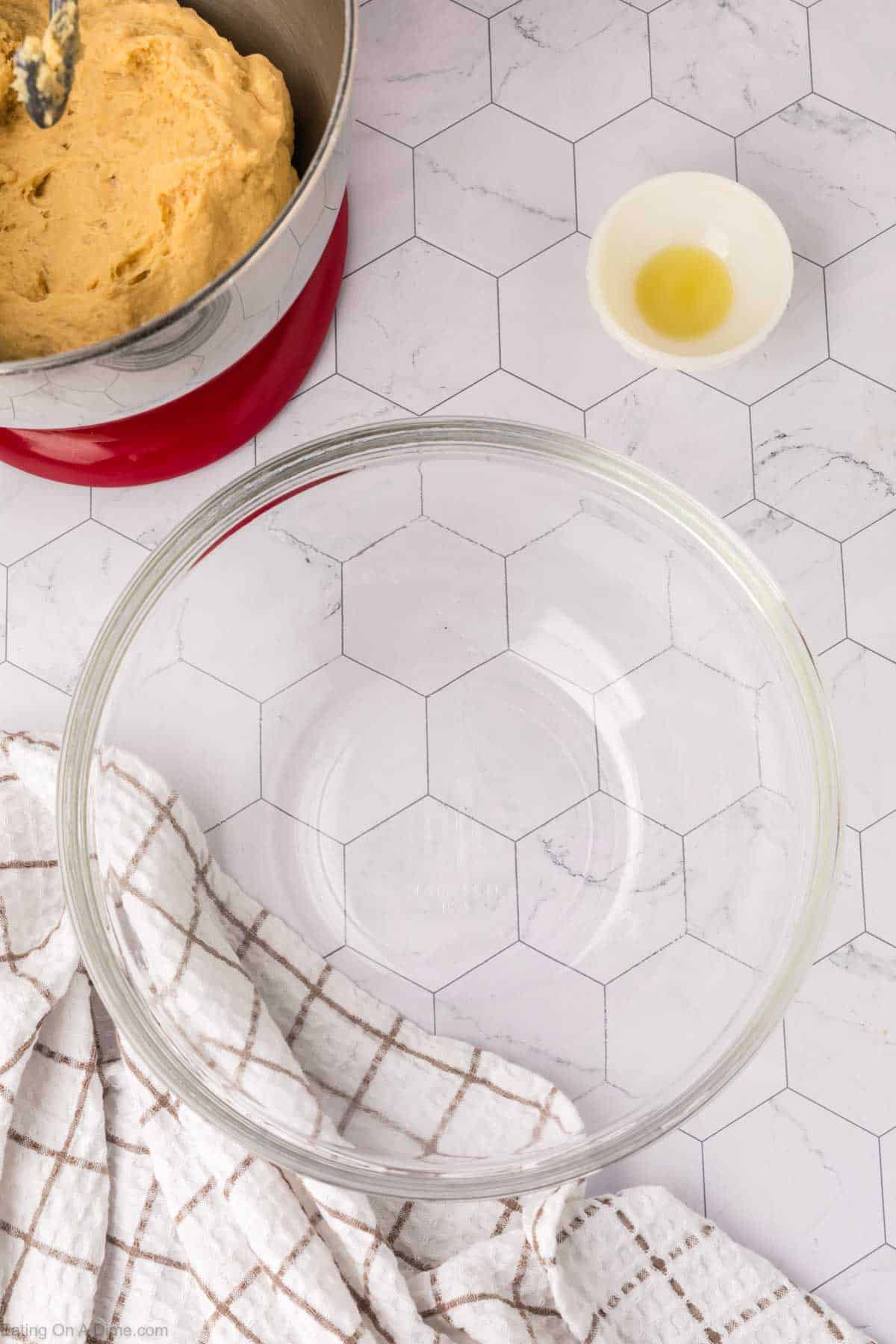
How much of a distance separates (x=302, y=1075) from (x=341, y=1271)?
0.43 feet

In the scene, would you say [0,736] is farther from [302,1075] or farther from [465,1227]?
[465,1227]

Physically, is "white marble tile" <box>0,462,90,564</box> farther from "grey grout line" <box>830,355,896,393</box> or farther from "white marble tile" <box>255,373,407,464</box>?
"grey grout line" <box>830,355,896,393</box>

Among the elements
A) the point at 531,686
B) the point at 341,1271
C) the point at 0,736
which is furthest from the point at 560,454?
the point at 341,1271

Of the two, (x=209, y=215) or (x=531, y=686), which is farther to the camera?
(x=531, y=686)

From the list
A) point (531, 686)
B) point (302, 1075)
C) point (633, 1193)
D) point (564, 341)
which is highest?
point (564, 341)

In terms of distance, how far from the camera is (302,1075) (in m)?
0.76

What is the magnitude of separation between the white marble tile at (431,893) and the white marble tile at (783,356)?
0.37 meters

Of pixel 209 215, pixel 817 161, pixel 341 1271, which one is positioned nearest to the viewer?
pixel 209 215

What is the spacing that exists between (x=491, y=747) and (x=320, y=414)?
274 millimetres

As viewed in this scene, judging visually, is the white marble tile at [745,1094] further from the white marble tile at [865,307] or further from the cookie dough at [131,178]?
the cookie dough at [131,178]

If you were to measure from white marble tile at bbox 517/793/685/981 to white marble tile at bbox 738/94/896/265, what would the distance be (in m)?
0.45

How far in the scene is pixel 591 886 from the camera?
0.77 meters

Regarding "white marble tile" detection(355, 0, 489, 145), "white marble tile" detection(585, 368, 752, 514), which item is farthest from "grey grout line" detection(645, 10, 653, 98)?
"white marble tile" detection(585, 368, 752, 514)

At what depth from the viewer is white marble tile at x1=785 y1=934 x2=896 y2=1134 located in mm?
824
